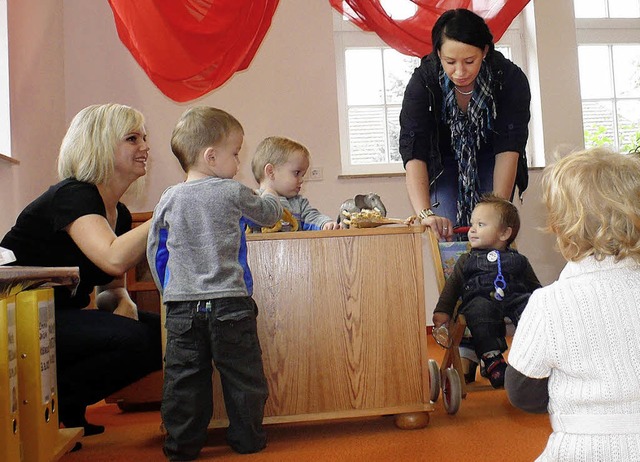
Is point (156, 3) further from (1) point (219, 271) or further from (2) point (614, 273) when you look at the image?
(2) point (614, 273)

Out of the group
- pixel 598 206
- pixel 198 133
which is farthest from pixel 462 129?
pixel 598 206

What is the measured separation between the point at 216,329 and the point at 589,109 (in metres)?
3.78

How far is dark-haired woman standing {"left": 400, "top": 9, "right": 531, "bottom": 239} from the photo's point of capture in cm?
253

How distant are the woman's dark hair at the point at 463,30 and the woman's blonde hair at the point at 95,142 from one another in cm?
102

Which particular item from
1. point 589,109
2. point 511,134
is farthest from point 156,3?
point 589,109

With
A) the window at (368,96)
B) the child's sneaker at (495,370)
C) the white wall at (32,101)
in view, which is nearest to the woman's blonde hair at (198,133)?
the child's sneaker at (495,370)

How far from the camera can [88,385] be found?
2156mm

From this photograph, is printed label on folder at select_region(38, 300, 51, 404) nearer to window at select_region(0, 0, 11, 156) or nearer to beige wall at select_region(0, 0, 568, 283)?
window at select_region(0, 0, 11, 156)

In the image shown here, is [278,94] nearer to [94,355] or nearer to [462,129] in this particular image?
[462,129]

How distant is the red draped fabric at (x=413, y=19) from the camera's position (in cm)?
424

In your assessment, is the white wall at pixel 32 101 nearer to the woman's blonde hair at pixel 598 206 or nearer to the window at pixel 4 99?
the window at pixel 4 99

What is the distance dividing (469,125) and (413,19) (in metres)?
1.88

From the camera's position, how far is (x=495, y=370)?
2322mm

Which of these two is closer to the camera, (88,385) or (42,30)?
(88,385)
